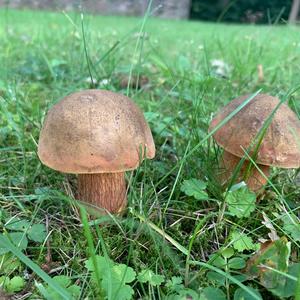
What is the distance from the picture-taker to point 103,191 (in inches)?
53.9

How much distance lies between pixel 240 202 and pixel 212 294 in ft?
1.21

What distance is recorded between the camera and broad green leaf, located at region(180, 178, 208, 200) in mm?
1292

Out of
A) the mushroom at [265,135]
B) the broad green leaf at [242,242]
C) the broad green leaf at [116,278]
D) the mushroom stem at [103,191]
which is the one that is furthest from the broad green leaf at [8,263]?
the mushroom at [265,135]

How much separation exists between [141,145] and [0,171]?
0.64 m

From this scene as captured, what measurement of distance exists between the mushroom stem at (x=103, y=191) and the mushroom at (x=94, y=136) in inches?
5.8

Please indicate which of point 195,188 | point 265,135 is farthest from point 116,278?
point 265,135

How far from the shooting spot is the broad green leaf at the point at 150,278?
3.30 ft

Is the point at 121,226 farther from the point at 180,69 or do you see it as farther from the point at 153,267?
the point at 180,69

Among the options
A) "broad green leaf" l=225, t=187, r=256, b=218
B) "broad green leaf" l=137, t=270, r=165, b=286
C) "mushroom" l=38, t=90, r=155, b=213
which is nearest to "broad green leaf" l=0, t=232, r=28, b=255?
"mushroom" l=38, t=90, r=155, b=213

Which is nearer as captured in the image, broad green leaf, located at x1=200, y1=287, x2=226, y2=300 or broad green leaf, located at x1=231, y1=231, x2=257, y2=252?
broad green leaf, located at x1=200, y1=287, x2=226, y2=300

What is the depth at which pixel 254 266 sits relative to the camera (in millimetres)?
1024

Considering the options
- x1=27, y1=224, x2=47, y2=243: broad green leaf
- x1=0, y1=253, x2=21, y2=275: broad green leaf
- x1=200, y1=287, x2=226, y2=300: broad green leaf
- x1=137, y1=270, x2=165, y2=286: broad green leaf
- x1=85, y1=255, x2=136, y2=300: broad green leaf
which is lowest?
x1=0, y1=253, x2=21, y2=275: broad green leaf

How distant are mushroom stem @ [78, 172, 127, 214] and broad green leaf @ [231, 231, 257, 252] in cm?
43

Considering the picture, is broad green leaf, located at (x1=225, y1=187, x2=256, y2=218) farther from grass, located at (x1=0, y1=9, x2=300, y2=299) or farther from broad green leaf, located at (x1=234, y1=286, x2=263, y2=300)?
broad green leaf, located at (x1=234, y1=286, x2=263, y2=300)
